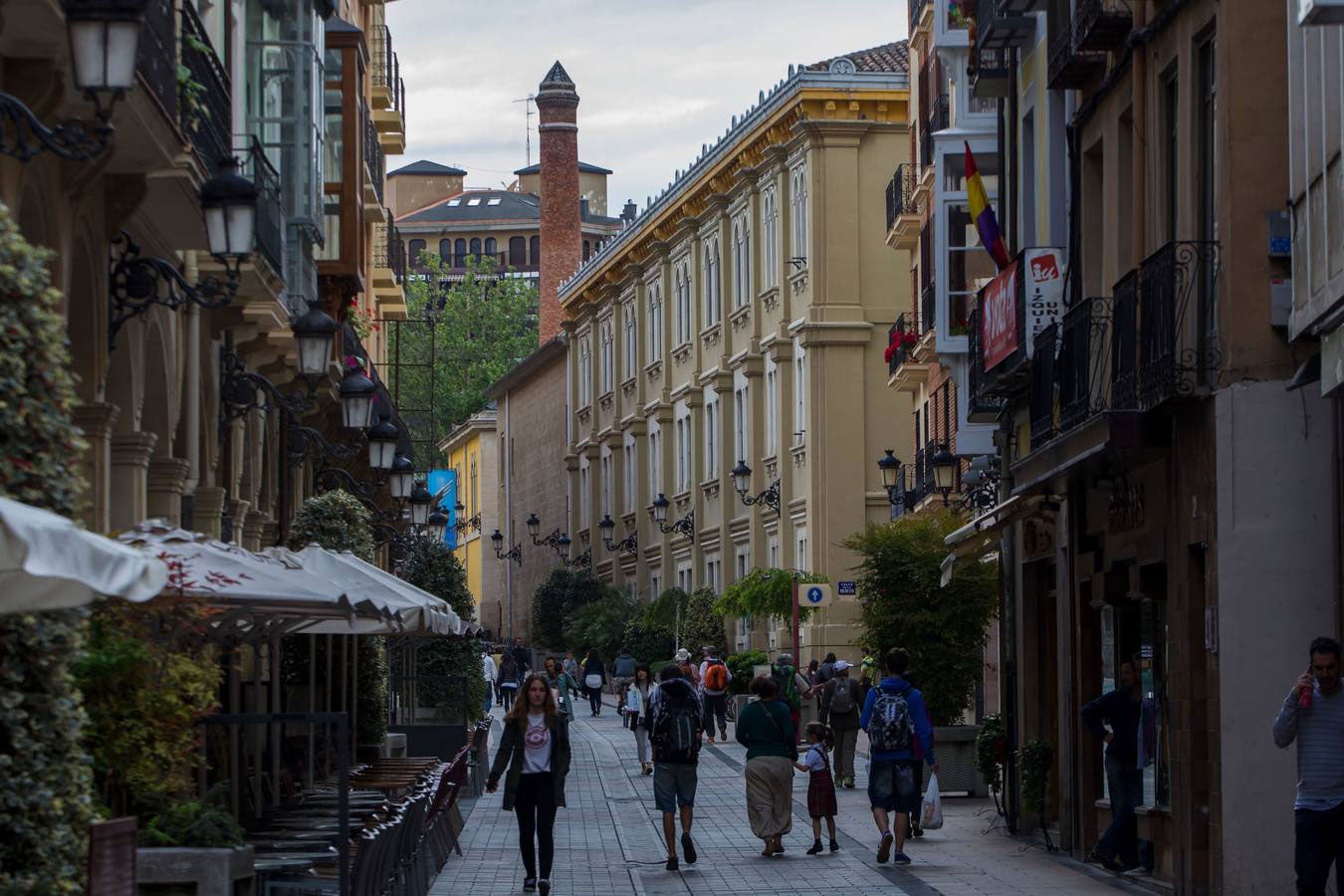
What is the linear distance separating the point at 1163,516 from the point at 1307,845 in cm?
544

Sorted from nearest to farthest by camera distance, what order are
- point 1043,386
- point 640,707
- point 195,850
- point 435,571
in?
point 195,850
point 1043,386
point 640,707
point 435,571

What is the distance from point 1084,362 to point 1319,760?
659 centimetres

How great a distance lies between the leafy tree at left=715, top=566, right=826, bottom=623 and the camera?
4678 centimetres

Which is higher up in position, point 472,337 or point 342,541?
point 472,337

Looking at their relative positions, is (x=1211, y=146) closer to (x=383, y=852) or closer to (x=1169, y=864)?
(x=1169, y=864)

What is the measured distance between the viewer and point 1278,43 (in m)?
Result: 16.2

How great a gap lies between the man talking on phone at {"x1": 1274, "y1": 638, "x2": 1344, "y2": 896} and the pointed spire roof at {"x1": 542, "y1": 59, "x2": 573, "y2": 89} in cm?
9036

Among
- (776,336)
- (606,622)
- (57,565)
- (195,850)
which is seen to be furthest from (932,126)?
(57,565)

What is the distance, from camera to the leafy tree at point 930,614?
101ft

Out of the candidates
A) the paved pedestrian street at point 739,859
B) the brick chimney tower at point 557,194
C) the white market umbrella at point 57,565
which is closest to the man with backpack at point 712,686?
the paved pedestrian street at point 739,859

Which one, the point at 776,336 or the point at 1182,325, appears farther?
the point at 776,336

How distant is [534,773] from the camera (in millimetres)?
18562

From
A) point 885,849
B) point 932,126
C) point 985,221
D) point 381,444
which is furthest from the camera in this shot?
point 932,126

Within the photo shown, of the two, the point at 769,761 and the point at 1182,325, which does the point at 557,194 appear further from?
the point at 1182,325
